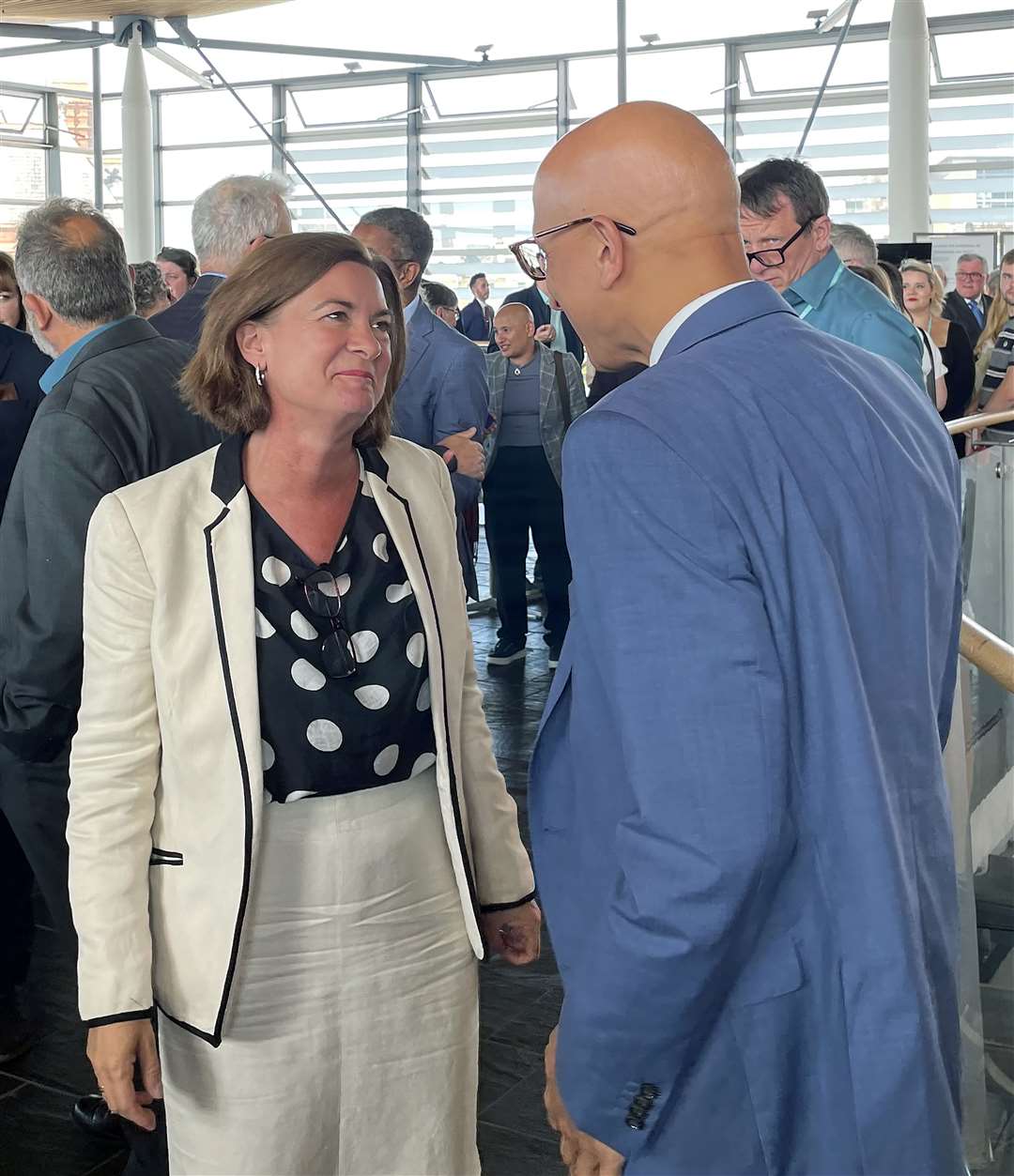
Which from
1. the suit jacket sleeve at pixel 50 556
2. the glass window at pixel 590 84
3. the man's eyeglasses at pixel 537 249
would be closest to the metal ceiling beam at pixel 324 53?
the glass window at pixel 590 84

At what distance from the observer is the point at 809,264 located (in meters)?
3.12

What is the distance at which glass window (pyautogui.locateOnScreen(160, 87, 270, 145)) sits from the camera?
1700 centimetres

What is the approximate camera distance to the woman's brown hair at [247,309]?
1.89 meters

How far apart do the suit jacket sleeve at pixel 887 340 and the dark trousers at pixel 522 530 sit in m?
3.89

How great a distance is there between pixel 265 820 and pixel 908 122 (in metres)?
13.1

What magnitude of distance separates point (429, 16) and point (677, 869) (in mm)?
14621

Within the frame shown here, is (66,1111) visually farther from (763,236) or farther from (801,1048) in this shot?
(763,236)

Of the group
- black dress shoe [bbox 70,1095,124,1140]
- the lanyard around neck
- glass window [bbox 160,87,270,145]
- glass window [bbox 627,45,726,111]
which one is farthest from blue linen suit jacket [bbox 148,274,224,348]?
glass window [bbox 160,87,270,145]

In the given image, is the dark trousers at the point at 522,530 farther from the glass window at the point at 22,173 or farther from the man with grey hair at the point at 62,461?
the glass window at the point at 22,173

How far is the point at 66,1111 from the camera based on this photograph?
2.91m

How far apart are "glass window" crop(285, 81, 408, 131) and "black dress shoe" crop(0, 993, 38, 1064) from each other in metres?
14.9

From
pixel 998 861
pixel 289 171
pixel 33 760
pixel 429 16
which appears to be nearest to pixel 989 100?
pixel 429 16

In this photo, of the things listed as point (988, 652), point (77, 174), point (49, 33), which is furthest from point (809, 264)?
point (77, 174)

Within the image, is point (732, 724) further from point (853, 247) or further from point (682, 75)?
point (682, 75)
